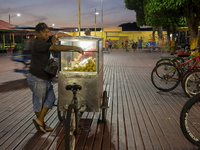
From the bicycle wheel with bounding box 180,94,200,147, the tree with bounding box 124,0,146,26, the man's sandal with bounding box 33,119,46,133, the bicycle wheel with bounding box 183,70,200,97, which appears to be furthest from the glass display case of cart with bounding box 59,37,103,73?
the tree with bounding box 124,0,146,26

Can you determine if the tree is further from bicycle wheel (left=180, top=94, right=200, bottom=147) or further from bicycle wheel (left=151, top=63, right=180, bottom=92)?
bicycle wheel (left=180, top=94, right=200, bottom=147)

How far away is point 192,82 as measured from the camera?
586cm

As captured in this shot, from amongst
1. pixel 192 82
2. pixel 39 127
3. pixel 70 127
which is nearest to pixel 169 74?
pixel 192 82

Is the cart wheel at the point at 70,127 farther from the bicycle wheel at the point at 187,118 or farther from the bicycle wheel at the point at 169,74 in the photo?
the bicycle wheel at the point at 169,74

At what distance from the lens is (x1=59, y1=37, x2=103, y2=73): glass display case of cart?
3.72 metres

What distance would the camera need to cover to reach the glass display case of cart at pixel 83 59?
12.2 ft

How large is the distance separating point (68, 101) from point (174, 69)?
416 cm

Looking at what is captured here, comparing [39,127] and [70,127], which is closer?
[70,127]

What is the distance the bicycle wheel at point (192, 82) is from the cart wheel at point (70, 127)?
3.73 metres

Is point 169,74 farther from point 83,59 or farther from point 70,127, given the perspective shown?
point 70,127

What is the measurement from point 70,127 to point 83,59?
171cm

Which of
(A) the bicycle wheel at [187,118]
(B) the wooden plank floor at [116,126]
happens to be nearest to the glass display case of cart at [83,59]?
(B) the wooden plank floor at [116,126]

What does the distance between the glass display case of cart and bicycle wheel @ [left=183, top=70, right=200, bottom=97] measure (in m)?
2.85

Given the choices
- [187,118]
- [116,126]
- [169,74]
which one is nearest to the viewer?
[187,118]
